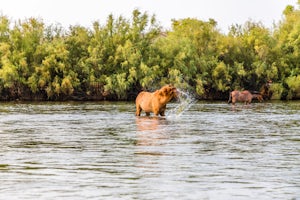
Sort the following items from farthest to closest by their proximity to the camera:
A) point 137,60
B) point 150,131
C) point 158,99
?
point 137,60 → point 158,99 → point 150,131

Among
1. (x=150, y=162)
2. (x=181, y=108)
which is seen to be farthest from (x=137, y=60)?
(x=150, y=162)

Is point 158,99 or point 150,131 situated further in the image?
point 158,99

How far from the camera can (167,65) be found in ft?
226

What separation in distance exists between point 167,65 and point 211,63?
11.9 feet

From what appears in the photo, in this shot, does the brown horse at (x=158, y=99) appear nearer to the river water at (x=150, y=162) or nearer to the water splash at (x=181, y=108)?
the water splash at (x=181, y=108)

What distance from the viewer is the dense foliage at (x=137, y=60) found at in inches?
2552

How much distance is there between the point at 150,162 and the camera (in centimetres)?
1533

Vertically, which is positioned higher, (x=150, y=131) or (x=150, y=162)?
(x=150, y=131)

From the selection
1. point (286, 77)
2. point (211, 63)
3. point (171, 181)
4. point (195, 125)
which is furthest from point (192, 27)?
point (171, 181)

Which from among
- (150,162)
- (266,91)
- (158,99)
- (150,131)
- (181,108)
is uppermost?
(266,91)

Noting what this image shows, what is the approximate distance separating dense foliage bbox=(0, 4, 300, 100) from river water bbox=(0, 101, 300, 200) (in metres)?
39.1

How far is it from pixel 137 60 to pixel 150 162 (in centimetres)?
5173

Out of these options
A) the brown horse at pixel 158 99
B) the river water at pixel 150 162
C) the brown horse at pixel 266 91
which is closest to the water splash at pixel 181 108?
the brown horse at pixel 158 99

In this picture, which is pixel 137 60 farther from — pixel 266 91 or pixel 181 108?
pixel 181 108
